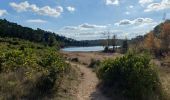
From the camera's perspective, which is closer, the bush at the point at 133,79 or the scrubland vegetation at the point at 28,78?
the scrubland vegetation at the point at 28,78

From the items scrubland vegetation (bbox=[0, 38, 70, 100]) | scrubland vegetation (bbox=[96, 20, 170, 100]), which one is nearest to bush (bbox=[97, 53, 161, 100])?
scrubland vegetation (bbox=[96, 20, 170, 100])

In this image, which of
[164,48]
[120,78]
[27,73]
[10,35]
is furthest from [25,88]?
[10,35]

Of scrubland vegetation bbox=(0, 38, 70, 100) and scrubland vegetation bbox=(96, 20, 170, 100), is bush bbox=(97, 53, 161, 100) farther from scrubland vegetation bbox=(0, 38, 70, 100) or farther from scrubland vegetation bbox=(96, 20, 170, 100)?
scrubland vegetation bbox=(0, 38, 70, 100)

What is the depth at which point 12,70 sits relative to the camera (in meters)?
19.5

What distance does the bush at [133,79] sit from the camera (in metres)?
16.9

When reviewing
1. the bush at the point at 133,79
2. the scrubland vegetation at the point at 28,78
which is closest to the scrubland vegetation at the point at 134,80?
the bush at the point at 133,79

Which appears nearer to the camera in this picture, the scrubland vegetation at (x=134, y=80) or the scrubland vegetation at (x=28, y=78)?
the scrubland vegetation at (x=28, y=78)

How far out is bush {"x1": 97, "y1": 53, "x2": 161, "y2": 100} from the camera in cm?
1694

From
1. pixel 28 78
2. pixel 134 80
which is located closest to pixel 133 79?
pixel 134 80

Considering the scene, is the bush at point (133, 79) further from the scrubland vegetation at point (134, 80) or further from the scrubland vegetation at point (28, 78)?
the scrubland vegetation at point (28, 78)

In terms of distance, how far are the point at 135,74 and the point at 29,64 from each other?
262 inches

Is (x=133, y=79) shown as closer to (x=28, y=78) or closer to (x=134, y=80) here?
(x=134, y=80)

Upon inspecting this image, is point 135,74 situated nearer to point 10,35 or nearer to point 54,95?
point 54,95

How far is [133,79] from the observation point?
17172 millimetres
